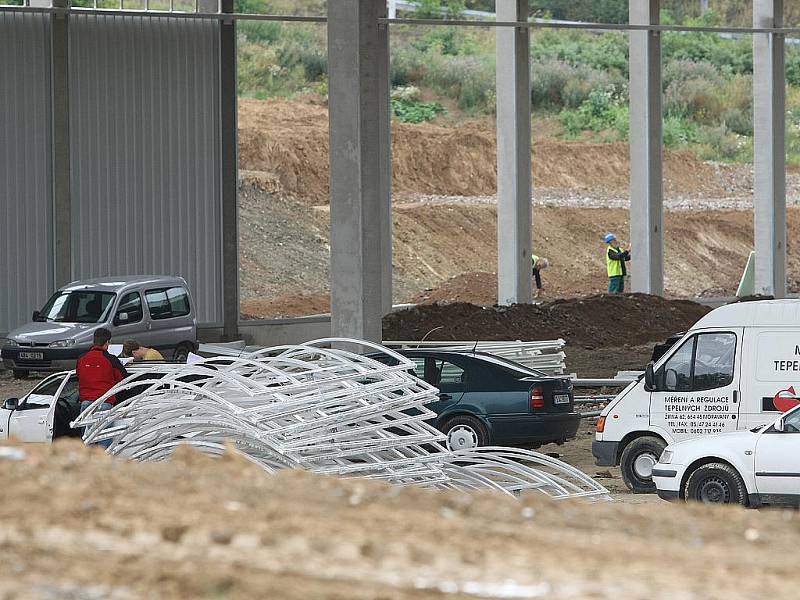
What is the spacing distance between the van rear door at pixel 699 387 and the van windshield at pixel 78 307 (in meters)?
12.4

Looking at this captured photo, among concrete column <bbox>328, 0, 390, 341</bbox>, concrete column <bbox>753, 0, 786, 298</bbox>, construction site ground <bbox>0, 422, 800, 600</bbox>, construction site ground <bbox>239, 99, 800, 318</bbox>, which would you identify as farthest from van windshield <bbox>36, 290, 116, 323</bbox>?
construction site ground <bbox>0, 422, 800, 600</bbox>

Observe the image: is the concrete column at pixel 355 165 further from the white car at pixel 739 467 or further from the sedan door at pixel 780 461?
the sedan door at pixel 780 461

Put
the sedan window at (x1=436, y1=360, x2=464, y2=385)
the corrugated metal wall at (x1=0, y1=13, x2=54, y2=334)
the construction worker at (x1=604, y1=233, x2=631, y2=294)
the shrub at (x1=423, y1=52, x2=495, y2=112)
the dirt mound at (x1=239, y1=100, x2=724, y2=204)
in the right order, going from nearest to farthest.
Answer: the sedan window at (x1=436, y1=360, x2=464, y2=385), the corrugated metal wall at (x1=0, y1=13, x2=54, y2=334), the construction worker at (x1=604, y1=233, x2=631, y2=294), the dirt mound at (x1=239, y1=100, x2=724, y2=204), the shrub at (x1=423, y1=52, x2=495, y2=112)

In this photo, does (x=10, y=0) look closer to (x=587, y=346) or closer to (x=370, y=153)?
(x=587, y=346)

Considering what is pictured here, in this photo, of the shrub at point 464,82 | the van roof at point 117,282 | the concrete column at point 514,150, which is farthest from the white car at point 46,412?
the shrub at point 464,82

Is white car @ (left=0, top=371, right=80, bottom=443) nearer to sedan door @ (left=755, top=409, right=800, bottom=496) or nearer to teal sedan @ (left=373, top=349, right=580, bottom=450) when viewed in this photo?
teal sedan @ (left=373, top=349, right=580, bottom=450)

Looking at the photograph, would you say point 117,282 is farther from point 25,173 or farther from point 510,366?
point 510,366

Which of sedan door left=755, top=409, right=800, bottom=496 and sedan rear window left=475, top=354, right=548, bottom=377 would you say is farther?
sedan rear window left=475, top=354, right=548, bottom=377

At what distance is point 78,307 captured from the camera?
24594mm

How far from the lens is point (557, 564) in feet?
17.2

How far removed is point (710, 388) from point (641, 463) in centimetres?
110

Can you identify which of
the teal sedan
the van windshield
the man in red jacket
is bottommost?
the teal sedan

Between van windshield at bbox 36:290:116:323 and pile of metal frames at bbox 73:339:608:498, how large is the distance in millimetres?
12242

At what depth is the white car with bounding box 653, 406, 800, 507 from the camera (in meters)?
12.8
